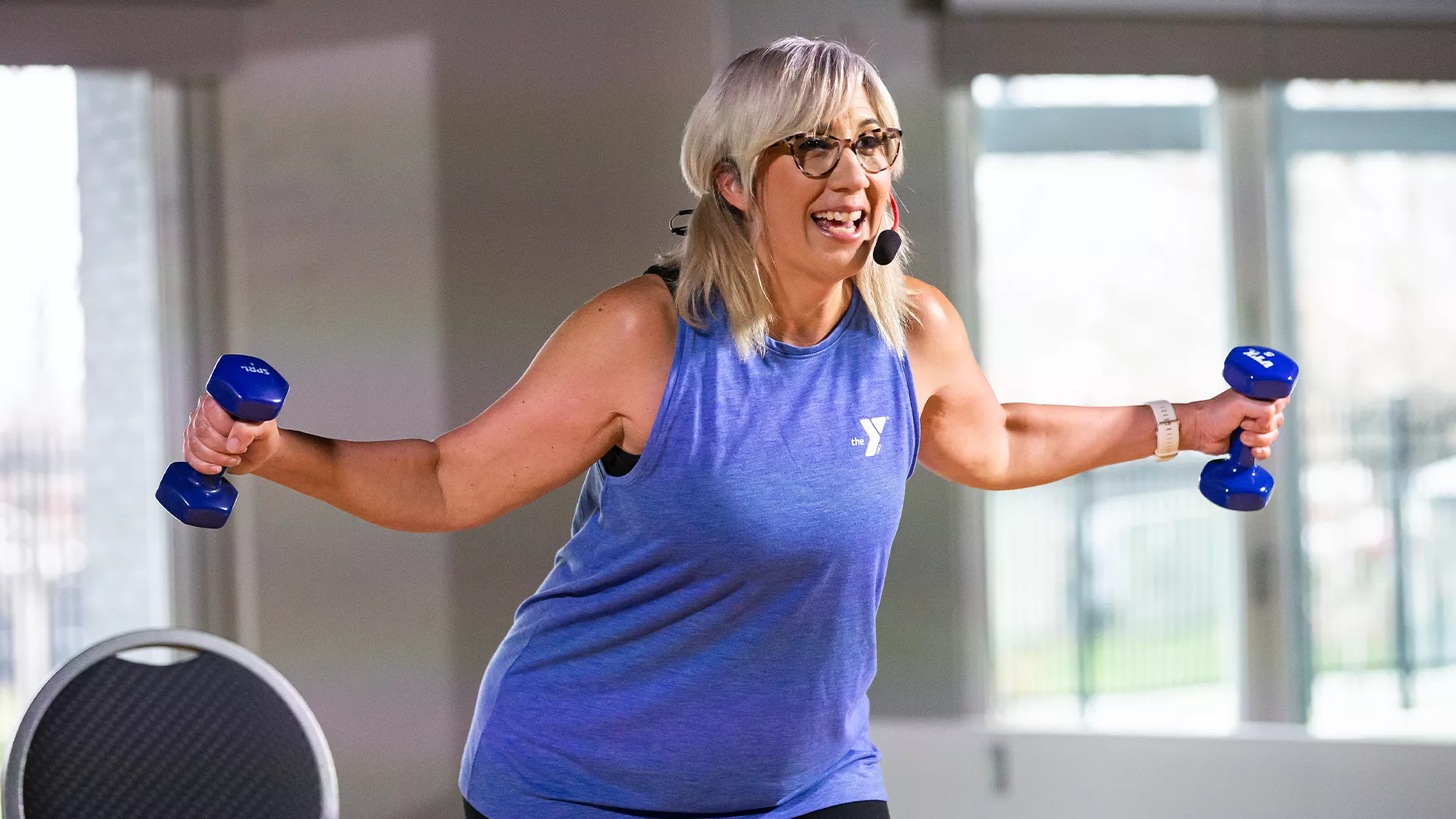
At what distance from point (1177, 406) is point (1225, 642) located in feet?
5.97

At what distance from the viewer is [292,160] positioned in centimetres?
306

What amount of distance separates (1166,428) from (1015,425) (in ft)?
0.68

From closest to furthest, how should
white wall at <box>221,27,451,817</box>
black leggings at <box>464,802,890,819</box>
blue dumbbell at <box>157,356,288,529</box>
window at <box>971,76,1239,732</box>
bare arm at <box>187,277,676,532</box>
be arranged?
blue dumbbell at <box>157,356,288,529</box> → bare arm at <box>187,277,676,532</box> → black leggings at <box>464,802,890,819</box> → white wall at <box>221,27,451,817</box> → window at <box>971,76,1239,732</box>

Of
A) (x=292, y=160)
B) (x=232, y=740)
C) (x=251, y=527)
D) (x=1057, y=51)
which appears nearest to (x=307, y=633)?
(x=251, y=527)

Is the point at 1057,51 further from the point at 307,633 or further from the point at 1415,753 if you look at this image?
the point at 307,633

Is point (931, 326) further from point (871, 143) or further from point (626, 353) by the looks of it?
point (626, 353)

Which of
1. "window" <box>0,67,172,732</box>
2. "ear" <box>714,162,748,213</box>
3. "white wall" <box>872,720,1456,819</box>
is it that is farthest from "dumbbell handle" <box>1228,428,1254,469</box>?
"window" <box>0,67,172,732</box>

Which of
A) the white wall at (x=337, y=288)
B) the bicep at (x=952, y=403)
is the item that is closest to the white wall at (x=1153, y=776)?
the white wall at (x=337, y=288)

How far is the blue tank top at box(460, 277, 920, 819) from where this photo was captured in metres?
1.27

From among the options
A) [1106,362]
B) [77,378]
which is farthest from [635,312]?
[77,378]

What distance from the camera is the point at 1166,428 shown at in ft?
5.45

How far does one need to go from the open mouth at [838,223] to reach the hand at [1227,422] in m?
0.59

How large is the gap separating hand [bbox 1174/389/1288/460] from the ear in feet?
2.22

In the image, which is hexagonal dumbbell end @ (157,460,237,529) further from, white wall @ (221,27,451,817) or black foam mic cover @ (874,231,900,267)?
white wall @ (221,27,451,817)
